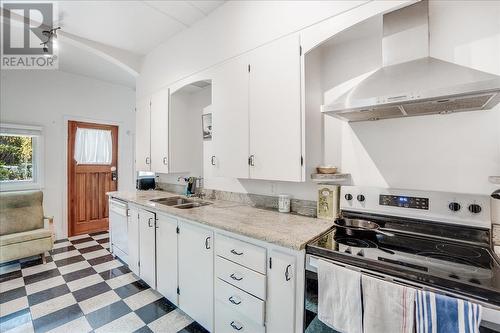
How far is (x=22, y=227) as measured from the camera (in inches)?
126

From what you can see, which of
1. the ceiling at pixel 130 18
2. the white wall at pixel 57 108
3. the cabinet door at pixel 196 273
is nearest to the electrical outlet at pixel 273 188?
the cabinet door at pixel 196 273

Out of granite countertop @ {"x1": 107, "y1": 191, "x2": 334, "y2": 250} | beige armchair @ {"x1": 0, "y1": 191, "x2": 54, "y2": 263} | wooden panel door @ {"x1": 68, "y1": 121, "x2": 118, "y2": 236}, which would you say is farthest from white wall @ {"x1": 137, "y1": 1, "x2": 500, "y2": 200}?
wooden panel door @ {"x1": 68, "y1": 121, "x2": 118, "y2": 236}

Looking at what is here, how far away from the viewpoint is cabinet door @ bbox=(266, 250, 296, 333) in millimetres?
1299

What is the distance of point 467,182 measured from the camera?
1.39 metres

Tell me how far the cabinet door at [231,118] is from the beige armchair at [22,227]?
2.75 meters

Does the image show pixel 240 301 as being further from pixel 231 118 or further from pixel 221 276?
pixel 231 118

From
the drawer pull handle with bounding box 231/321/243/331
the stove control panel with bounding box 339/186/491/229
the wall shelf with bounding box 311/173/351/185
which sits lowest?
the drawer pull handle with bounding box 231/321/243/331

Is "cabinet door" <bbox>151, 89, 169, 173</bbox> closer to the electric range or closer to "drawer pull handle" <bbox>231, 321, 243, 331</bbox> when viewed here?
"drawer pull handle" <bbox>231, 321, 243, 331</bbox>

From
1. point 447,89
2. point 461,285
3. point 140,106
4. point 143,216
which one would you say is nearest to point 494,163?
point 447,89

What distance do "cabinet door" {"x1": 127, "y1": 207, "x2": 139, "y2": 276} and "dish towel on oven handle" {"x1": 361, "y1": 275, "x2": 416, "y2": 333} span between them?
7.72ft

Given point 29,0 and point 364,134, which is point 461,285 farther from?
point 29,0

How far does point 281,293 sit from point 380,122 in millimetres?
1333

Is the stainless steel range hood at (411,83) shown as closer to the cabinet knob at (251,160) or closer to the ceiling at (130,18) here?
the cabinet knob at (251,160)

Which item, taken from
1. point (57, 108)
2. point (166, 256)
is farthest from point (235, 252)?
point (57, 108)
